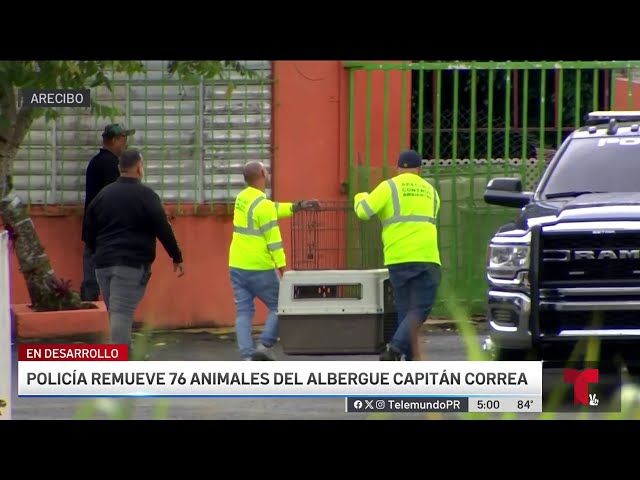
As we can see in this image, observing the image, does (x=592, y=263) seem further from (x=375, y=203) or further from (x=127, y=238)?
(x=127, y=238)

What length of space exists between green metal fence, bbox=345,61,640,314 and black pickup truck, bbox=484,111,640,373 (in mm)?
2988

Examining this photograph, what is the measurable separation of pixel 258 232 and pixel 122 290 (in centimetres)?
114

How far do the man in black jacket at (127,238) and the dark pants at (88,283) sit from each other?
3.76 feet

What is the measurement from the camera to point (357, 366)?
8.59 metres

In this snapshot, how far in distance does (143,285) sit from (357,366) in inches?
78.4

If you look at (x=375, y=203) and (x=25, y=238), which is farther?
(x=25, y=238)

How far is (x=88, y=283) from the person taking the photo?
36.7 feet

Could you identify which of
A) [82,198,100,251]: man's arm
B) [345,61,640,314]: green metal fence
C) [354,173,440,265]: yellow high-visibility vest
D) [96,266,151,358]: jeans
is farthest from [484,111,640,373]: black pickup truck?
[345,61,640,314]: green metal fence

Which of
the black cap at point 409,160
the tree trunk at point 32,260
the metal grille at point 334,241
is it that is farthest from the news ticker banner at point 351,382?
the metal grille at point 334,241

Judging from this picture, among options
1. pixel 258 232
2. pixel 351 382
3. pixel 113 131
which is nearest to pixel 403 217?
pixel 258 232

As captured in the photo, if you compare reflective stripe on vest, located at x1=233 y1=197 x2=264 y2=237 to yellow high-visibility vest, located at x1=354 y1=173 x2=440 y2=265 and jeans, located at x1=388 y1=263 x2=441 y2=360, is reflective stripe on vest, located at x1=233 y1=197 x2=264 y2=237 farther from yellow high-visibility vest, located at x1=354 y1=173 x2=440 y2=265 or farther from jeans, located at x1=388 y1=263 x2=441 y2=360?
jeans, located at x1=388 y1=263 x2=441 y2=360

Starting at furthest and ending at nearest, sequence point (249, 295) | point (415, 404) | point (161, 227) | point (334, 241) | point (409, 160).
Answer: point (334, 241), point (249, 295), point (409, 160), point (161, 227), point (415, 404)

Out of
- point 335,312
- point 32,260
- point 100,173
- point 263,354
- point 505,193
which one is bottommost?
point 263,354

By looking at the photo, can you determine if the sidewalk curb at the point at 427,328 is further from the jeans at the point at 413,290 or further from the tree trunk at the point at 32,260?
the tree trunk at the point at 32,260
